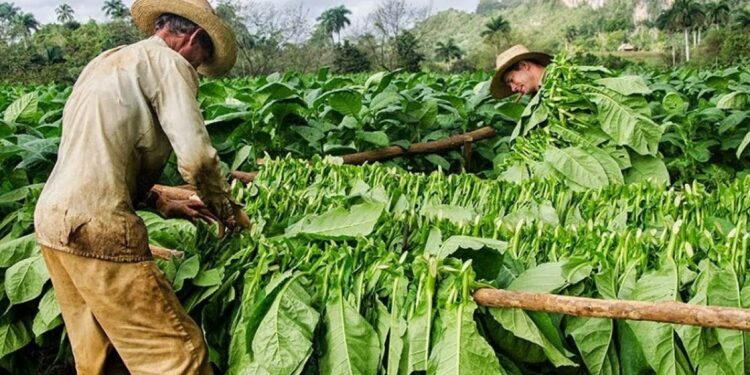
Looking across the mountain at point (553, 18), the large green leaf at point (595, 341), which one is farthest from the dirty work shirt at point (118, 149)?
the mountain at point (553, 18)

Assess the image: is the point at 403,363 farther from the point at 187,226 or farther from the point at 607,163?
the point at 607,163

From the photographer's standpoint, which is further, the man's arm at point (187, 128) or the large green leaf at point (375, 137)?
the large green leaf at point (375, 137)

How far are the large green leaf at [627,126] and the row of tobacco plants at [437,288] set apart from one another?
126 cm

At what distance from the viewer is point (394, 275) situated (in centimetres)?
188

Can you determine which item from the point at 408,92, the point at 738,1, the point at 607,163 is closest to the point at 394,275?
the point at 607,163

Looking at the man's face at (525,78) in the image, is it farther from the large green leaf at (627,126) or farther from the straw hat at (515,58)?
the large green leaf at (627,126)

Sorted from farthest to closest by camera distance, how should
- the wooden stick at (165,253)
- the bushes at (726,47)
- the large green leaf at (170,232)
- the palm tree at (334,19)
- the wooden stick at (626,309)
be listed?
the palm tree at (334,19) → the bushes at (726,47) → the large green leaf at (170,232) → the wooden stick at (165,253) → the wooden stick at (626,309)

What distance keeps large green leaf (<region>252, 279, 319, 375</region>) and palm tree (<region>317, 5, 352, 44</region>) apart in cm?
6678

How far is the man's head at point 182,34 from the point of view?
2266mm

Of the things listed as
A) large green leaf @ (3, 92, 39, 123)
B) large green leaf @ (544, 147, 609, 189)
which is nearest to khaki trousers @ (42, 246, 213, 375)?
large green leaf @ (544, 147, 609, 189)

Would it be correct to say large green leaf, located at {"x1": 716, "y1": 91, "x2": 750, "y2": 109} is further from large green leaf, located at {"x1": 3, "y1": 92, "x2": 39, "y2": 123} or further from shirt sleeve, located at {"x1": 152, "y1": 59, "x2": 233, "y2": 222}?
large green leaf, located at {"x1": 3, "y1": 92, "x2": 39, "y2": 123}

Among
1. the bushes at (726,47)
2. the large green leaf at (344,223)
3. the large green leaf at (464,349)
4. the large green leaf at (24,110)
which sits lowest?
the bushes at (726,47)

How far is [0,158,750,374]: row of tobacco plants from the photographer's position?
1.76 m

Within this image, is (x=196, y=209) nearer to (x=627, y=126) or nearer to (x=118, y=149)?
(x=118, y=149)
